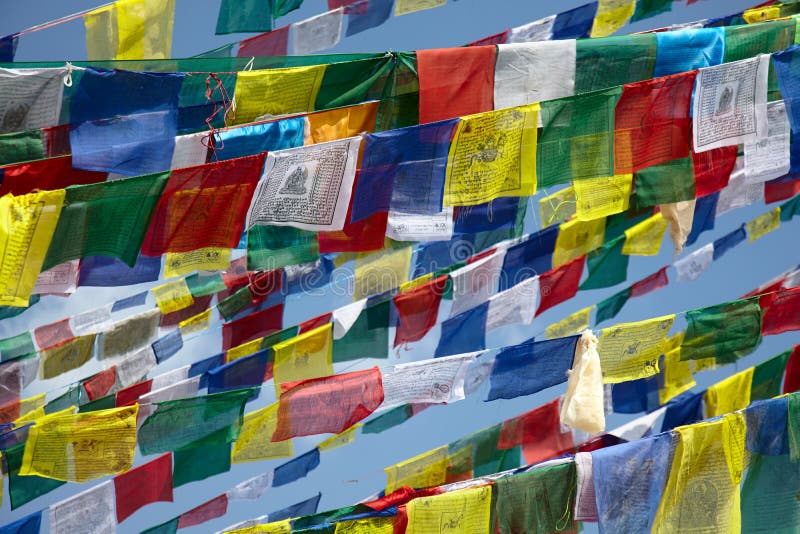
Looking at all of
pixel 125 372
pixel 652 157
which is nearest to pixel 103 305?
pixel 125 372

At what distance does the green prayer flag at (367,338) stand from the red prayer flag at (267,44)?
2524mm

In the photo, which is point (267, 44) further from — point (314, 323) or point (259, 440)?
point (259, 440)

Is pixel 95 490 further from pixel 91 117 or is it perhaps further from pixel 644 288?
pixel 644 288

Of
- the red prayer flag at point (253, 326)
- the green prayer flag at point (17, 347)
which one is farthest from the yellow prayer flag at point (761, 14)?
the green prayer flag at point (17, 347)

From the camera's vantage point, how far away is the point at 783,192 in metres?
11.5

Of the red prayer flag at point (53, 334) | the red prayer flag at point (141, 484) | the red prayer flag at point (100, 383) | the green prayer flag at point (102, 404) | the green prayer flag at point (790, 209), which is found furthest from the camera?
the green prayer flag at point (790, 209)

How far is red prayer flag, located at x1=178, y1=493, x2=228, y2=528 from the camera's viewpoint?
34.6ft

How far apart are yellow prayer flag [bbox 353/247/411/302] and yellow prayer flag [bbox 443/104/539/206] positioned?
124 inches

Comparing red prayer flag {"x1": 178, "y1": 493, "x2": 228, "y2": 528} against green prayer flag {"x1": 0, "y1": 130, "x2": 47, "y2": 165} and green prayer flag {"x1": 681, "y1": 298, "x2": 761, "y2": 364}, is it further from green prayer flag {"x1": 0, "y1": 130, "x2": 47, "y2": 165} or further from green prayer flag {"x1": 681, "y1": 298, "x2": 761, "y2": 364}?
Result: green prayer flag {"x1": 681, "y1": 298, "x2": 761, "y2": 364}

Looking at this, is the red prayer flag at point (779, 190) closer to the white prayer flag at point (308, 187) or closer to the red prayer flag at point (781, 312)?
the red prayer flag at point (781, 312)

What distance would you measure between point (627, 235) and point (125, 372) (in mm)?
5396

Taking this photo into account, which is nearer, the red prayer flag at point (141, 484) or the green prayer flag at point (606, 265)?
the red prayer flag at point (141, 484)

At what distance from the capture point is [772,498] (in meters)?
9.08

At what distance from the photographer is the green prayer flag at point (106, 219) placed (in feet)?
22.1
